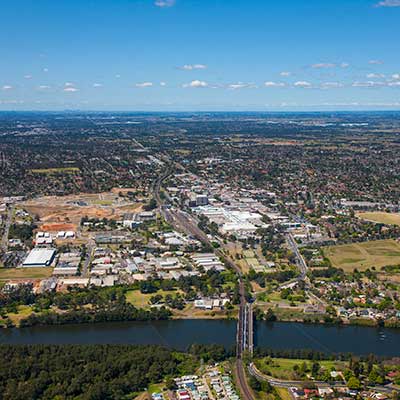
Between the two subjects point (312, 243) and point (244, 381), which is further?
point (312, 243)


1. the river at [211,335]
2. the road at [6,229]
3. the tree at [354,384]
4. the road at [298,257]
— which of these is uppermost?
the road at [6,229]

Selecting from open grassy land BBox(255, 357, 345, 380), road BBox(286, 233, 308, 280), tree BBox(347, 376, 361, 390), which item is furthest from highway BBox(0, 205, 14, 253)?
tree BBox(347, 376, 361, 390)

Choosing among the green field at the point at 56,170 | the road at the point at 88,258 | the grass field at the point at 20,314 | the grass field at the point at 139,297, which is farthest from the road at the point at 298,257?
the green field at the point at 56,170

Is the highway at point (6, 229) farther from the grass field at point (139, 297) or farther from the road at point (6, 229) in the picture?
the grass field at point (139, 297)

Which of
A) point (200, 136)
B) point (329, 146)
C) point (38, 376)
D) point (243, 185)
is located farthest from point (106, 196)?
point (200, 136)

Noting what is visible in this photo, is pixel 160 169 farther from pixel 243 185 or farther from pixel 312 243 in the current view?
pixel 312 243

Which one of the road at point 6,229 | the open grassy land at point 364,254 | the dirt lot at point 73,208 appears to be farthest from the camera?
the dirt lot at point 73,208

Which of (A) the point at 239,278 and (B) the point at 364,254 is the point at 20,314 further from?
(B) the point at 364,254
